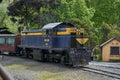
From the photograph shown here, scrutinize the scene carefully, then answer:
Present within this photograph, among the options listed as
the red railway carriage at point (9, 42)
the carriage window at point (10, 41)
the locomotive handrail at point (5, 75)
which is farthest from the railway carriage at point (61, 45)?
the locomotive handrail at point (5, 75)

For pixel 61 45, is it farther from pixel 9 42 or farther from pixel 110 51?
pixel 110 51

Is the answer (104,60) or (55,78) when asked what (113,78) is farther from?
(104,60)

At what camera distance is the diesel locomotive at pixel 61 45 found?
20609 mm

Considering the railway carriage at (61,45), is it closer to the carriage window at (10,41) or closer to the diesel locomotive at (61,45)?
the diesel locomotive at (61,45)

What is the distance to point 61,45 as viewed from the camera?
71.5ft

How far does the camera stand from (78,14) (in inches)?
1855

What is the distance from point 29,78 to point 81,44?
6373 millimetres

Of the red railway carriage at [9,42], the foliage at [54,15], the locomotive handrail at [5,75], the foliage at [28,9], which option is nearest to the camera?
the locomotive handrail at [5,75]

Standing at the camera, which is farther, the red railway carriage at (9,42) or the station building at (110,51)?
the station building at (110,51)

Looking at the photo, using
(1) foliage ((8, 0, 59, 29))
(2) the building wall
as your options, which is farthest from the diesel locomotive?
(1) foliage ((8, 0, 59, 29))

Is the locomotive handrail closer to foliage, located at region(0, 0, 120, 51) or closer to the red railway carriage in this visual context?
the red railway carriage

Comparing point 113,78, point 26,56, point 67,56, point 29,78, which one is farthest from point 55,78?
point 26,56

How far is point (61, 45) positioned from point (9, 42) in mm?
10702

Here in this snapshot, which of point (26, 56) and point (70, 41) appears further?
point (26, 56)
